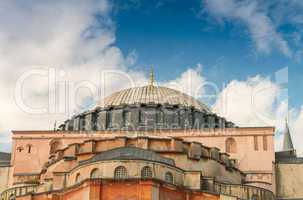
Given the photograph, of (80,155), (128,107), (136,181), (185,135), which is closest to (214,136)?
(185,135)

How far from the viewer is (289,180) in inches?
1816

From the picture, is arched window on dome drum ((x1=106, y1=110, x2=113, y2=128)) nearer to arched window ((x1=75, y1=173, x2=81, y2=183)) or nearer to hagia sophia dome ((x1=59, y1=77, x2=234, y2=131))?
hagia sophia dome ((x1=59, y1=77, x2=234, y2=131))

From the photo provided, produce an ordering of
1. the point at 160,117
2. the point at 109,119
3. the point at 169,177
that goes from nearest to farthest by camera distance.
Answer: the point at 169,177, the point at 160,117, the point at 109,119

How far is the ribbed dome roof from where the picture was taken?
51531 millimetres

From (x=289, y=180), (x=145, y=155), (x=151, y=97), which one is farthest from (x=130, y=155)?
(x=151, y=97)

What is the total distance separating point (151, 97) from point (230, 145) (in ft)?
28.2

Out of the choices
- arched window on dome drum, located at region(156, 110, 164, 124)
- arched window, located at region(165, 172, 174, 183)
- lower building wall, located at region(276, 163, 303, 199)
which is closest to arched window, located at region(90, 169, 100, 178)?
arched window, located at region(165, 172, 174, 183)

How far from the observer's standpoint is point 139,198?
110ft

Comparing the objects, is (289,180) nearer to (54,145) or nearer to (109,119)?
(109,119)

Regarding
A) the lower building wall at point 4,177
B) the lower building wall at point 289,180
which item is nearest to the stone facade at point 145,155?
the lower building wall at point 4,177

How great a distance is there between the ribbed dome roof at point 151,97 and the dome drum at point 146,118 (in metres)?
1.11

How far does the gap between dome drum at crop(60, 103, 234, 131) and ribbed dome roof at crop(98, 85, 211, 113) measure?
3.64 ft

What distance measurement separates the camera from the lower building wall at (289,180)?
45531 millimetres

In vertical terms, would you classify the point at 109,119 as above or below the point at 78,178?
above
